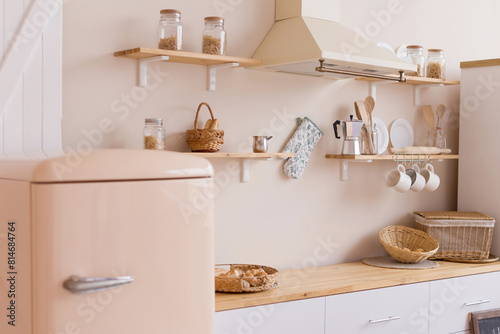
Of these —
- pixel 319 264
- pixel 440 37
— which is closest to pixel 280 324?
pixel 319 264

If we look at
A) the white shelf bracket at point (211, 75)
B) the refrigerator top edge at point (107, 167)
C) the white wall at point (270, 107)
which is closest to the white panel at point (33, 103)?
the white wall at point (270, 107)

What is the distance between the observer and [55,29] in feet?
8.26

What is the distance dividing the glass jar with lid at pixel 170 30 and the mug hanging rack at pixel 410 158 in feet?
4.85

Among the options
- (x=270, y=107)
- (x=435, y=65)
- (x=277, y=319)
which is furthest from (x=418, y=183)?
(x=277, y=319)

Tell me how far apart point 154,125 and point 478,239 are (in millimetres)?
2090

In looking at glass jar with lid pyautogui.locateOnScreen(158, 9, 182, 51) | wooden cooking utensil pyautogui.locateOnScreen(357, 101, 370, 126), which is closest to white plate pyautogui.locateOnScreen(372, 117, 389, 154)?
wooden cooking utensil pyautogui.locateOnScreen(357, 101, 370, 126)

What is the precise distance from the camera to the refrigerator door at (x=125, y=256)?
1.86 metres

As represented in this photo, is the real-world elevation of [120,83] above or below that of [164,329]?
above

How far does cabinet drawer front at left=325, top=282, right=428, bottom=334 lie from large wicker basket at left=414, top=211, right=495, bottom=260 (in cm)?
49

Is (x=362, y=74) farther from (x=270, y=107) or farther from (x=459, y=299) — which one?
(x=459, y=299)

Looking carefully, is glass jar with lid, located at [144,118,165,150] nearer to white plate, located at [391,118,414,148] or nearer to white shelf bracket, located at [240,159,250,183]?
white shelf bracket, located at [240,159,250,183]

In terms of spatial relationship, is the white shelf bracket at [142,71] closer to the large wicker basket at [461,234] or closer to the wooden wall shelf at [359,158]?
the wooden wall shelf at [359,158]

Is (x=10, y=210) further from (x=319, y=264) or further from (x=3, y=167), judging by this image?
(x=319, y=264)

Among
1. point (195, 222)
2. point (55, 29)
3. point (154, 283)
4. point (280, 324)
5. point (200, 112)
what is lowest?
point (280, 324)
